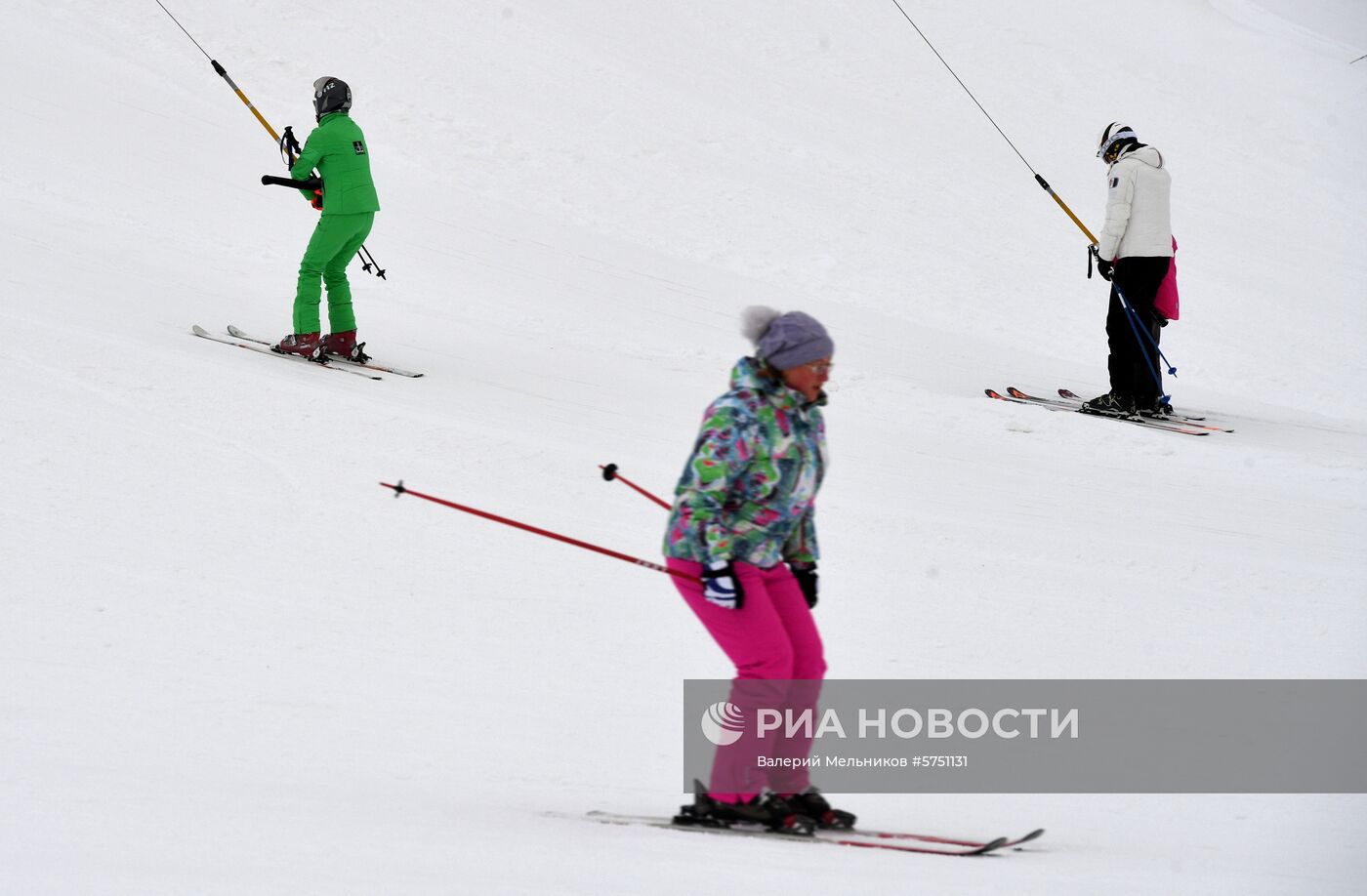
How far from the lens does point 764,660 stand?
13.2 feet

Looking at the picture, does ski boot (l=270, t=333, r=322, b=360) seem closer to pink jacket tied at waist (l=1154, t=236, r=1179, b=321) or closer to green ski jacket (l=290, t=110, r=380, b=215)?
green ski jacket (l=290, t=110, r=380, b=215)

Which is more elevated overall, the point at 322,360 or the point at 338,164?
the point at 338,164

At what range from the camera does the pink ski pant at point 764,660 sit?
13.2ft

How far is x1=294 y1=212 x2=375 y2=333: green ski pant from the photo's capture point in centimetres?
935

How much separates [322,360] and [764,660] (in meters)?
6.28

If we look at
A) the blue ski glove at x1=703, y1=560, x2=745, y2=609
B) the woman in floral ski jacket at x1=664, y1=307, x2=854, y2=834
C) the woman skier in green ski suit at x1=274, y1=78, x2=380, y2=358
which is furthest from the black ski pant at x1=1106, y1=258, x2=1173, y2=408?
the blue ski glove at x1=703, y1=560, x2=745, y2=609

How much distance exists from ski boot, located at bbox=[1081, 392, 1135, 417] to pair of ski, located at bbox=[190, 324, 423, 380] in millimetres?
4941

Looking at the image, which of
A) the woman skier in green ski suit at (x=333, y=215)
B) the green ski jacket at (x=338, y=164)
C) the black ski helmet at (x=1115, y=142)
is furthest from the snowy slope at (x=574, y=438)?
the black ski helmet at (x=1115, y=142)

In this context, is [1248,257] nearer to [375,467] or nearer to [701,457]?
[375,467]

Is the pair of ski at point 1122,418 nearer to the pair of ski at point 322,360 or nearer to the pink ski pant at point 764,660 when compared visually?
the pair of ski at point 322,360

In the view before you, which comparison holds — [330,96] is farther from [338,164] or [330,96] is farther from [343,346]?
[343,346]

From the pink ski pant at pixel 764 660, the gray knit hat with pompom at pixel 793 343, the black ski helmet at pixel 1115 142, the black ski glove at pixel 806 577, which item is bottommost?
the pink ski pant at pixel 764 660

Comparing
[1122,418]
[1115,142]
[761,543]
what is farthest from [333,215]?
[761,543]

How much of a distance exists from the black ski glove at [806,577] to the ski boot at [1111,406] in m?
6.54
